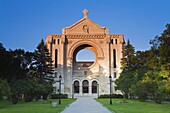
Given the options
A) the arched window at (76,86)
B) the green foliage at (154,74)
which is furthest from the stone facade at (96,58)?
the green foliage at (154,74)

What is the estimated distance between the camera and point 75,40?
246ft

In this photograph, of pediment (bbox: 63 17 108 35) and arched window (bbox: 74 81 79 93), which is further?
pediment (bbox: 63 17 108 35)

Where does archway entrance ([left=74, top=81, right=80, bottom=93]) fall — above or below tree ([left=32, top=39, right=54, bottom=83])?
below

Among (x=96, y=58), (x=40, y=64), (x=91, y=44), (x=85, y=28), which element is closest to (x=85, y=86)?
(x=96, y=58)

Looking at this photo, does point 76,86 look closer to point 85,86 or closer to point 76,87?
point 76,87

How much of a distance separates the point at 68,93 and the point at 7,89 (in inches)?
1764

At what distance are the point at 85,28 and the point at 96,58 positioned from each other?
9.19 meters

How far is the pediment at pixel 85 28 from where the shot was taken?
7638cm

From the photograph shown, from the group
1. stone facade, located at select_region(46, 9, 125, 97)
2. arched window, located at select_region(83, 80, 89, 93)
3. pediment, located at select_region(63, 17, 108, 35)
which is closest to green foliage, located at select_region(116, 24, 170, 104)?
stone facade, located at select_region(46, 9, 125, 97)

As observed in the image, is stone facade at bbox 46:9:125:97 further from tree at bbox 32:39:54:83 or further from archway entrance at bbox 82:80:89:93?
tree at bbox 32:39:54:83

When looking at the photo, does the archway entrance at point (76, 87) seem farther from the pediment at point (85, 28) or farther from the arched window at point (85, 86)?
the pediment at point (85, 28)

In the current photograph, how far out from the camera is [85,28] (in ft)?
252

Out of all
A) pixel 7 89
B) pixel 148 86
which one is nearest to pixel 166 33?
pixel 148 86

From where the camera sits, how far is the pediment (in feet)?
251
